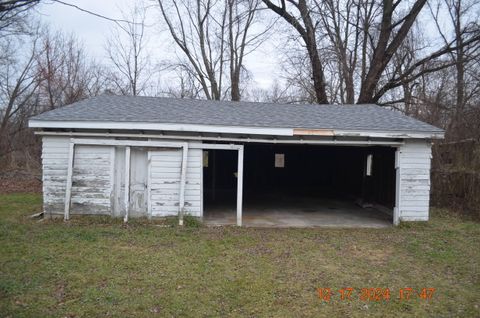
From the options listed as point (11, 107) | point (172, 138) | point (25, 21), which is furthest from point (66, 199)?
point (11, 107)

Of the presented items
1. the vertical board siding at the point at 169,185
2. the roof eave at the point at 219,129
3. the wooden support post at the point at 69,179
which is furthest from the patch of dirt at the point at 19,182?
the vertical board siding at the point at 169,185

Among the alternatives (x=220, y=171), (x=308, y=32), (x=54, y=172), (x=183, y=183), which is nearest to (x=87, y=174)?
(x=54, y=172)

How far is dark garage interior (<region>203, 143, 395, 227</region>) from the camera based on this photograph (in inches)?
392

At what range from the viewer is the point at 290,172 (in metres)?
17.2

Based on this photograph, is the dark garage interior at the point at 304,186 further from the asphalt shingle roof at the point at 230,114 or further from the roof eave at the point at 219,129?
the roof eave at the point at 219,129

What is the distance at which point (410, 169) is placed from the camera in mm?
8766

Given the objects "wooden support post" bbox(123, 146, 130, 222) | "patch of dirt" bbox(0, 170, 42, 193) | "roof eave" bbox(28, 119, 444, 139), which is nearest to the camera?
"roof eave" bbox(28, 119, 444, 139)

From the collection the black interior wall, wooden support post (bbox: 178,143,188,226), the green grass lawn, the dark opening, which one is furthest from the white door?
the dark opening

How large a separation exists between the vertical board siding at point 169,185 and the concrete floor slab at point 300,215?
0.81 metres

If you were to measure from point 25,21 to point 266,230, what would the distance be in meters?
15.1

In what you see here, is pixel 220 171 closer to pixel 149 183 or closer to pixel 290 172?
pixel 290 172

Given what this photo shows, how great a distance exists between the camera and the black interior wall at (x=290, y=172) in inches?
554

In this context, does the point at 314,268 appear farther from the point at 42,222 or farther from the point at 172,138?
the point at 42,222

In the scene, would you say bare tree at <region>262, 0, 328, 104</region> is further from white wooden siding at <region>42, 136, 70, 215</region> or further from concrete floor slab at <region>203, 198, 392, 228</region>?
white wooden siding at <region>42, 136, 70, 215</region>
